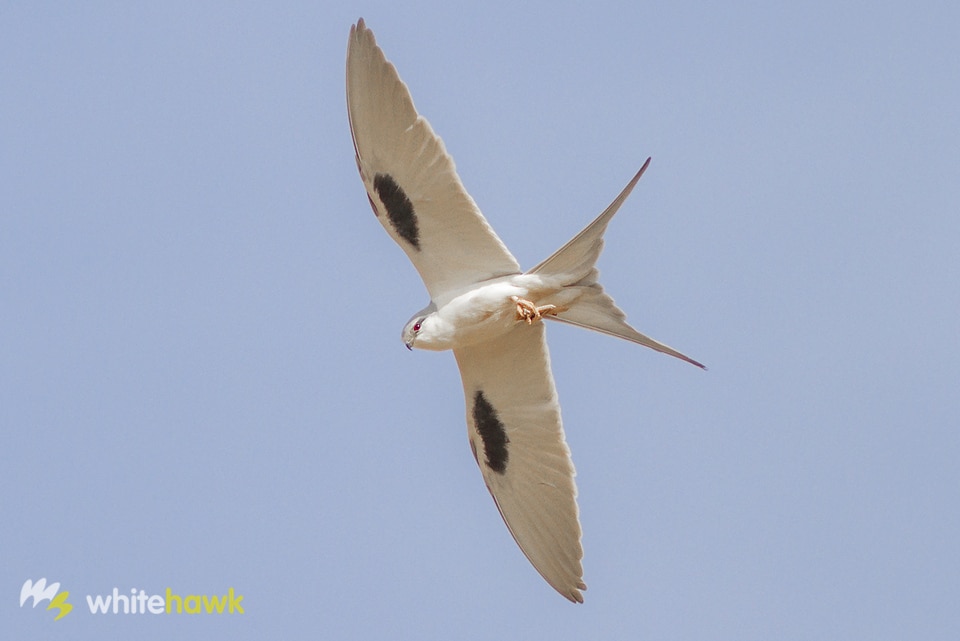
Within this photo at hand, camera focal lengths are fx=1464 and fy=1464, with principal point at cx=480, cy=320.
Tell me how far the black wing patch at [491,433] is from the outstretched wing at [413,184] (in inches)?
40.6

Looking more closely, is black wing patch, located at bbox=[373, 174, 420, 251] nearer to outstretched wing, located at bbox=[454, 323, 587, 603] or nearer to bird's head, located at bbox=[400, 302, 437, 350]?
bird's head, located at bbox=[400, 302, 437, 350]

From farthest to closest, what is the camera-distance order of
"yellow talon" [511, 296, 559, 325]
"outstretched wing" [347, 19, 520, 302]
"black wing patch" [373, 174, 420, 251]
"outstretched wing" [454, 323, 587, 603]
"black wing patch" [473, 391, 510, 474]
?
1. "black wing patch" [473, 391, 510, 474]
2. "outstretched wing" [454, 323, 587, 603]
3. "yellow talon" [511, 296, 559, 325]
4. "black wing patch" [373, 174, 420, 251]
5. "outstretched wing" [347, 19, 520, 302]

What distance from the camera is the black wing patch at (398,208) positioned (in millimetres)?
10992

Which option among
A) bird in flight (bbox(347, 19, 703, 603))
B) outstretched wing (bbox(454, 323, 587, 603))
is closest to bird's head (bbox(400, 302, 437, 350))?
bird in flight (bbox(347, 19, 703, 603))

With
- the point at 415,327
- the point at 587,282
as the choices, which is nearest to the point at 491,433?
the point at 415,327

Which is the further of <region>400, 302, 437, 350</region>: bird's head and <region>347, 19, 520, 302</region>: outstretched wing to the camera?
<region>400, 302, 437, 350</region>: bird's head

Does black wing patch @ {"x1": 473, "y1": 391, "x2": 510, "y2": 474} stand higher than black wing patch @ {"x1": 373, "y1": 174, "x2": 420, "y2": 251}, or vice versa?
black wing patch @ {"x1": 373, "y1": 174, "x2": 420, "y2": 251}

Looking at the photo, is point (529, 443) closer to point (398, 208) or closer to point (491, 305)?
point (491, 305)

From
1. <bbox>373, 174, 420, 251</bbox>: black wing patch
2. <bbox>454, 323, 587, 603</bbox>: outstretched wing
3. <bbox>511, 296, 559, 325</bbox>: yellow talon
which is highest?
<bbox>373, 174, 420, 251</bbox>: black wing patch

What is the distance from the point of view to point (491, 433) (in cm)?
1205

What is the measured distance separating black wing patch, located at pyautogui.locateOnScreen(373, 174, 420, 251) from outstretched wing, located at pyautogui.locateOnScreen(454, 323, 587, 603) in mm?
1071

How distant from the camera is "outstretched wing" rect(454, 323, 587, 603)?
1175 cm

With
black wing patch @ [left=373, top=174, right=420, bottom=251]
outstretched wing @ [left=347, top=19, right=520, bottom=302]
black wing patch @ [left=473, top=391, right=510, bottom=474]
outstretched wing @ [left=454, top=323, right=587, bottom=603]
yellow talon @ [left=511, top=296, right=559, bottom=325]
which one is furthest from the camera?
black wing patch @ [left=473, top=391, right=510, bottom=474]

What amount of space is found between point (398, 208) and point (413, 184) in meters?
0.27
